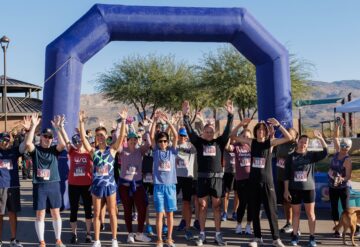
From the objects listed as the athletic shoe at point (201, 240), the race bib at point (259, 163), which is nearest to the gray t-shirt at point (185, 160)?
the athletic shoe at point (201, 240)

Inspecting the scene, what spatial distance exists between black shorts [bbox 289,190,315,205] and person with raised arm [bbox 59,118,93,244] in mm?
3210

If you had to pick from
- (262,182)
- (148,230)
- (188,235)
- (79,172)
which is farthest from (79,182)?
(262,182)

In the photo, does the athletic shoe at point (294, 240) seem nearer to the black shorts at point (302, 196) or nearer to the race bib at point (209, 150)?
the black shorts at point (302, 196)

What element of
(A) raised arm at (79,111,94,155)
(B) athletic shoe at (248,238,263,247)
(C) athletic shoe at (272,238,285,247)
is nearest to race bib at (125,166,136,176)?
(A) raised arm at (79,111,94,155)

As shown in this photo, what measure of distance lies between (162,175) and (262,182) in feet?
4.92

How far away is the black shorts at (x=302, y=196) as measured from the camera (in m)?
7.16

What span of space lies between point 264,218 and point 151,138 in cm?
324

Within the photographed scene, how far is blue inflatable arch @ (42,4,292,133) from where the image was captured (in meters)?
9.84

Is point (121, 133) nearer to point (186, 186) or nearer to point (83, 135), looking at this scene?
point (83, 135)

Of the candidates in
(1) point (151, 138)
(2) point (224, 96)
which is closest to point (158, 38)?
(1) point (151, 138)

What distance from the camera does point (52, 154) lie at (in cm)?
684

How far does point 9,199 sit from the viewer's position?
7031 mm

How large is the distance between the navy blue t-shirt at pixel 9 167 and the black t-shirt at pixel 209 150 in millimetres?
2680

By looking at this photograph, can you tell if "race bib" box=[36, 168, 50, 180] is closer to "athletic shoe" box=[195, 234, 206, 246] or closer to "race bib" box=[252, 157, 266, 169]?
"athletic shoe" box=[195, 234, 206, 246]
